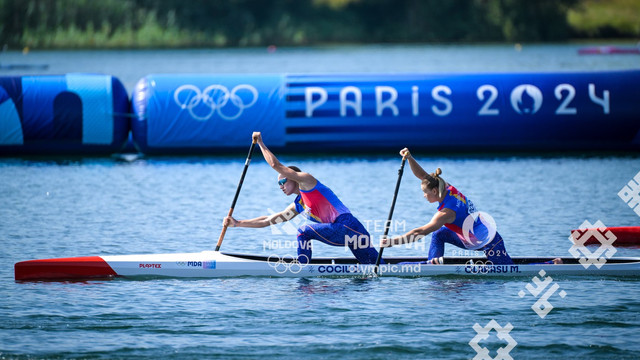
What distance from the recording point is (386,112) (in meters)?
24.7

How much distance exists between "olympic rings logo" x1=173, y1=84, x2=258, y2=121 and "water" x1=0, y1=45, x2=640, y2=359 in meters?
1.24

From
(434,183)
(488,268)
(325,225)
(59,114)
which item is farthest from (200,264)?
(59,114)

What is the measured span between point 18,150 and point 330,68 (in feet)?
123

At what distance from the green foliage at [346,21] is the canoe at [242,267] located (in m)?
64.0

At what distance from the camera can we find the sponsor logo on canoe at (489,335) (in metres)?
10.6

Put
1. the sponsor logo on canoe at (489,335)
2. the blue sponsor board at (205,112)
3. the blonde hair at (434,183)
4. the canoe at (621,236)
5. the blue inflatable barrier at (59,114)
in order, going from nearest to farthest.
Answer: the sponsor logo on canoe at (489,335), the blonde hair at (434,183), the canoe at (621,236), the blue inflatable barrier at (59,114), the blue sponsor board at (205,112)

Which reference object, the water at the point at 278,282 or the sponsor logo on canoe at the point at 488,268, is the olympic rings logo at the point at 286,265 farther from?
the sponsor logo on canoe at the point at 488,268

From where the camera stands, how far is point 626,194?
20.4 meters

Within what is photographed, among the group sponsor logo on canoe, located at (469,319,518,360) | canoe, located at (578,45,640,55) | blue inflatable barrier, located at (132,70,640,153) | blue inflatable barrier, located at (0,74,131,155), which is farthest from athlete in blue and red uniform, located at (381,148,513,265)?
canoe, located at (578,45,640,55)

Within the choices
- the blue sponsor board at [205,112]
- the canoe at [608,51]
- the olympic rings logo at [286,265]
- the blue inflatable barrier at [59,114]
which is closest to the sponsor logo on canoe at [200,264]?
the olympic rings logo at [286,265]

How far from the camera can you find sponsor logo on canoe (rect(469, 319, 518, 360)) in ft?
34.7

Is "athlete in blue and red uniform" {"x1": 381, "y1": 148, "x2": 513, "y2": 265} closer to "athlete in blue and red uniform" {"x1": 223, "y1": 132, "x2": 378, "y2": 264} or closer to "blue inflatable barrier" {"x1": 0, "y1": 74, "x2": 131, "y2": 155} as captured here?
"athlete in blue and red uniform" {"x1": 223, "y1": 132, "x2": 378, "y2": 264}

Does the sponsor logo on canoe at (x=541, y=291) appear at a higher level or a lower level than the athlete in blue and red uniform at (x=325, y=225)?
lower

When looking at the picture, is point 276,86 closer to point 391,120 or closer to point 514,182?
point 391,120
